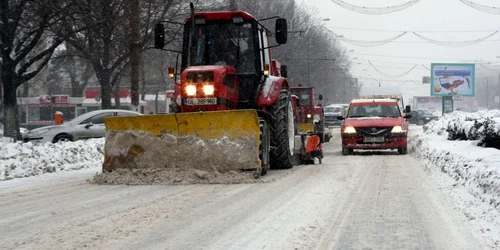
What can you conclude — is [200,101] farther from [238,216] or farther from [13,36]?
[13,36]

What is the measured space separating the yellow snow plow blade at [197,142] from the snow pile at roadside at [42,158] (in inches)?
99.0

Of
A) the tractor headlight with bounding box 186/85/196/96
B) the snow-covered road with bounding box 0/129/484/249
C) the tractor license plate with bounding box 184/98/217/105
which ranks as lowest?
the snow-covered road with bounding box 0/129/484/249

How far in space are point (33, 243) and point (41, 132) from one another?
14.7m

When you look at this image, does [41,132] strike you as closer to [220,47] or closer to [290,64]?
[220,47]

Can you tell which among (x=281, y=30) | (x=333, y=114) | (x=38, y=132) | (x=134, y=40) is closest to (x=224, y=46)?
(x=281, y=30)

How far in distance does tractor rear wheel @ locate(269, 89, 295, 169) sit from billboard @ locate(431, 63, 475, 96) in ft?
142

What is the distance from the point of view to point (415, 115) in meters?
60.8

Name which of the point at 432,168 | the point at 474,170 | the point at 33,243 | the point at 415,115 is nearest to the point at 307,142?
the point at 432,168

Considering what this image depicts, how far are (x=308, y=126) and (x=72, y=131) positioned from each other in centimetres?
731

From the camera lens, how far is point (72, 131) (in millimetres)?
19984

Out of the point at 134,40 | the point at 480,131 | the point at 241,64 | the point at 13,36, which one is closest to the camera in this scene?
the point at 241,64

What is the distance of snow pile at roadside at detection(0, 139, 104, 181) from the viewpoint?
479 inches

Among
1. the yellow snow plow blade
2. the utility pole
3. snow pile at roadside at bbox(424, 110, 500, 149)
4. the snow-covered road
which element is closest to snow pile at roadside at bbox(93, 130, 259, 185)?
the yellow snow plow blade

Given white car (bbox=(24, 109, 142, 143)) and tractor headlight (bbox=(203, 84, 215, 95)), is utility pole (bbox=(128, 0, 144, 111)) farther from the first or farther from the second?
tractor headlight (bbox=(203, 84, 215, 95))
